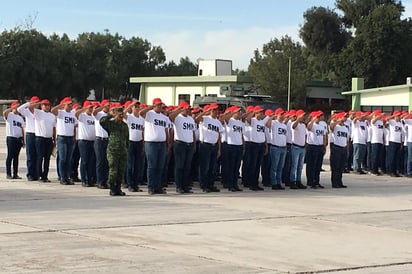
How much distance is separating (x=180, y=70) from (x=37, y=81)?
2488 cm

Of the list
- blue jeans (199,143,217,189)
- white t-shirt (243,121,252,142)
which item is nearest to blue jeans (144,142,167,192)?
blue jeans (199,143,217,189)

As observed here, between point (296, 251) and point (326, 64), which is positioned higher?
point (326, 64)

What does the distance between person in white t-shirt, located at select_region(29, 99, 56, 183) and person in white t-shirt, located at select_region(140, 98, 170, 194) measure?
7.67 ft

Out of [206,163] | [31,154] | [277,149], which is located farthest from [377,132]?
[31,154]

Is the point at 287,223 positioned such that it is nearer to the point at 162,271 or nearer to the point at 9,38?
the point at 162,271

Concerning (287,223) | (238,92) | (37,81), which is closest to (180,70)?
(37,81)

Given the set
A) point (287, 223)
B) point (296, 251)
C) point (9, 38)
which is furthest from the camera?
point (9, 38)

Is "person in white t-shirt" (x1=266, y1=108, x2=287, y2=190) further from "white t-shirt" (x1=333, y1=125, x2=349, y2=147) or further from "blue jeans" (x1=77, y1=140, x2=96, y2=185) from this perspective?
"blue jeans" (x1=77, y1=140, x2=96, y2=185)

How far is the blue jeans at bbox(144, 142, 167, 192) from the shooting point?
1452 cm

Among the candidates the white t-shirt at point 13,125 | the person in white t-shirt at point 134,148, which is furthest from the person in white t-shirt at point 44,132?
the person in white t-shirt at point 134,148

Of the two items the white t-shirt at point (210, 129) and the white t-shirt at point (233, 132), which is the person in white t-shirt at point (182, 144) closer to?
the white t-shirt at point (210, 129)

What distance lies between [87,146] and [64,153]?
0.54 metres

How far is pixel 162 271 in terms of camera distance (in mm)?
7723

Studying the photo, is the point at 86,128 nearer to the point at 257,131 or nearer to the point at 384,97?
the point at 257,131
